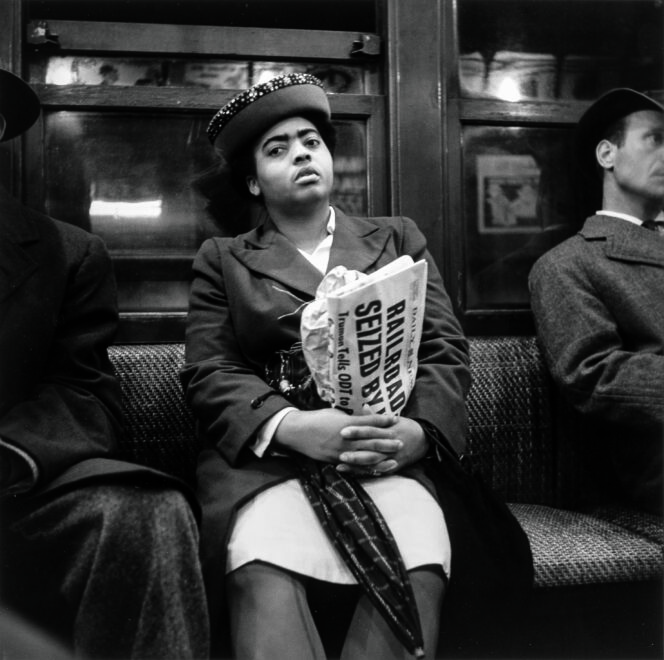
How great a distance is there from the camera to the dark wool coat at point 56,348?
63.9 inches

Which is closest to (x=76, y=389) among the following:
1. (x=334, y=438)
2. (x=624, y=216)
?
(x=334, y=438)

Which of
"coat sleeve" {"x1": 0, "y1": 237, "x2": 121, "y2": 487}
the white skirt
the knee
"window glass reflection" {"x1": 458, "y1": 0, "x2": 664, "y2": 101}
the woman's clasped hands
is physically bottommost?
the white skirt

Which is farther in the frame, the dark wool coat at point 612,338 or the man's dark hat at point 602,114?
the man's dark hat at point 602,114

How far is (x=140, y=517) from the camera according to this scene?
1432 millimetres

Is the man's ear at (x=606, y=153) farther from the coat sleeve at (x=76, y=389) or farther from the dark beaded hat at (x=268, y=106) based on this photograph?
the coat sleeve at (x=76, y=389)

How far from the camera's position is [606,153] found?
2.69 metres

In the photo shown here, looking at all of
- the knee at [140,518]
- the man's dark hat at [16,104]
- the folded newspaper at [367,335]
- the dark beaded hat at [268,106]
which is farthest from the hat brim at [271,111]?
the knee at [140,518]

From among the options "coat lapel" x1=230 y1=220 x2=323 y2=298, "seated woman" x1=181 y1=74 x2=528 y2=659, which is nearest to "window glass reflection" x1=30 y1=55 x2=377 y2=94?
"seated woman" x1=181 y1=74 x2=528 y2=659

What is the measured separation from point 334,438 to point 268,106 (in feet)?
3.21

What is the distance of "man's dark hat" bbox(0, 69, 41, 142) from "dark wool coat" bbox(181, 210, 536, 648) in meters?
0.62

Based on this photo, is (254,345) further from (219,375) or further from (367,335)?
(367,335)

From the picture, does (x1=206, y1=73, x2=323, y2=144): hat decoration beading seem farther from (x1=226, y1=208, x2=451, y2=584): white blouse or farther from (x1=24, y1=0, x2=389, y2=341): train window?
(x1=226, y1=208, x2=451, y2=584): white blouse

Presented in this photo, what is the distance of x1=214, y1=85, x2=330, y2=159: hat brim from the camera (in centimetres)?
218

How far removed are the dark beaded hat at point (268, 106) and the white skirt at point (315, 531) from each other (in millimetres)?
1010
